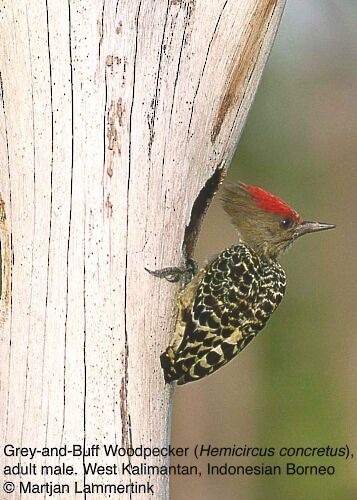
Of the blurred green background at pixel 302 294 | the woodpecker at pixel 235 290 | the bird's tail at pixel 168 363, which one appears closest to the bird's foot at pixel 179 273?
the woodpecker at pixel 235 290

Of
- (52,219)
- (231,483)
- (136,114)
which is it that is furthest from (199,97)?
(231,483)

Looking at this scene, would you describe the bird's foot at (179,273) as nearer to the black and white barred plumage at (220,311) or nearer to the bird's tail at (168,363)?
the black and white barred plumage at (220,311)

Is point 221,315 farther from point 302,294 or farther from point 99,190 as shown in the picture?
point 302,294

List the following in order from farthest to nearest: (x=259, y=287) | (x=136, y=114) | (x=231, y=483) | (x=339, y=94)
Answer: (x=339, y=94) < (x=231, y=483) < (x=259, y=287) < (x=136, y=114)

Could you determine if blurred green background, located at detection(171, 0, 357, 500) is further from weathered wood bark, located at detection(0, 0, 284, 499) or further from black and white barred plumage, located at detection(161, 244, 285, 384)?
weathered wood bark, located at detection(0, 0, 284, 499)

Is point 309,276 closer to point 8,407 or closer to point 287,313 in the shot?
point 287,313

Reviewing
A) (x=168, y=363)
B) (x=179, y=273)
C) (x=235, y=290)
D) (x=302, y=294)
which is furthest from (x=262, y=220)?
(x=302, y=294)
